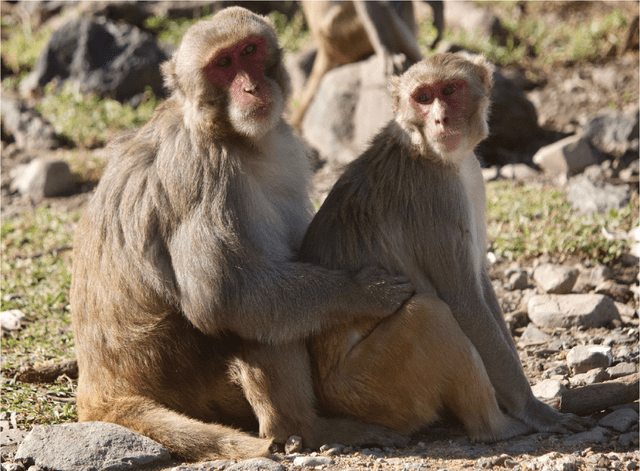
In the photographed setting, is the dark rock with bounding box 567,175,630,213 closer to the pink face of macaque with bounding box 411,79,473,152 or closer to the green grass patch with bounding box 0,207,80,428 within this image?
the pink face of macaque with bounding box 411,79,473,152

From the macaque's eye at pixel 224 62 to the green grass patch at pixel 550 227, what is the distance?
3.34 m

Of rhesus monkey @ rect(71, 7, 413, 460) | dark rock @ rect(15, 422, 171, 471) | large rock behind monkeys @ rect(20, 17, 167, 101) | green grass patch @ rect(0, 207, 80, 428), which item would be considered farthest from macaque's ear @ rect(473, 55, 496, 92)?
large rock behind monkeys @ rect(20, 17, 167, 101)

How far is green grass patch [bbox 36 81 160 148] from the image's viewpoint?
31.3 ft

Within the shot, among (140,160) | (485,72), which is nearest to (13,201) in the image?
(140,160)

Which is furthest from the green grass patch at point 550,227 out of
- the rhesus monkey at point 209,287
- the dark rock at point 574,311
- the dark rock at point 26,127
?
the dark rock at point 26,127

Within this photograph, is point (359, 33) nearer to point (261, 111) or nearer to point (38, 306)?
point (38, 306)

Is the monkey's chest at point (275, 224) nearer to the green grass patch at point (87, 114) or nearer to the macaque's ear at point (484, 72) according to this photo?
the macaque's ear at point (484, 72)

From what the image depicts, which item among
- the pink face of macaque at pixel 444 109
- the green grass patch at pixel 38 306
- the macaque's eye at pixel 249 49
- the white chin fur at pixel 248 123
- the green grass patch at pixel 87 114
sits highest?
the green grass patch at pixel 87 114

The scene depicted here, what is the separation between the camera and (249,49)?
3625 mm

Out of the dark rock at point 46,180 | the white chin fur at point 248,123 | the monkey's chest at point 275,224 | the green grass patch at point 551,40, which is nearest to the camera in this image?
the white chin fur at point 248,123

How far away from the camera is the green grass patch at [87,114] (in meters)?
9.54

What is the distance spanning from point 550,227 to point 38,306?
4.44 m

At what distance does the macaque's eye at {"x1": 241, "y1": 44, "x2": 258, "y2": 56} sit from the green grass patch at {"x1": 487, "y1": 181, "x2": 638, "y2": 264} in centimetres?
325

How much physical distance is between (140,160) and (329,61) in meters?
6.93
